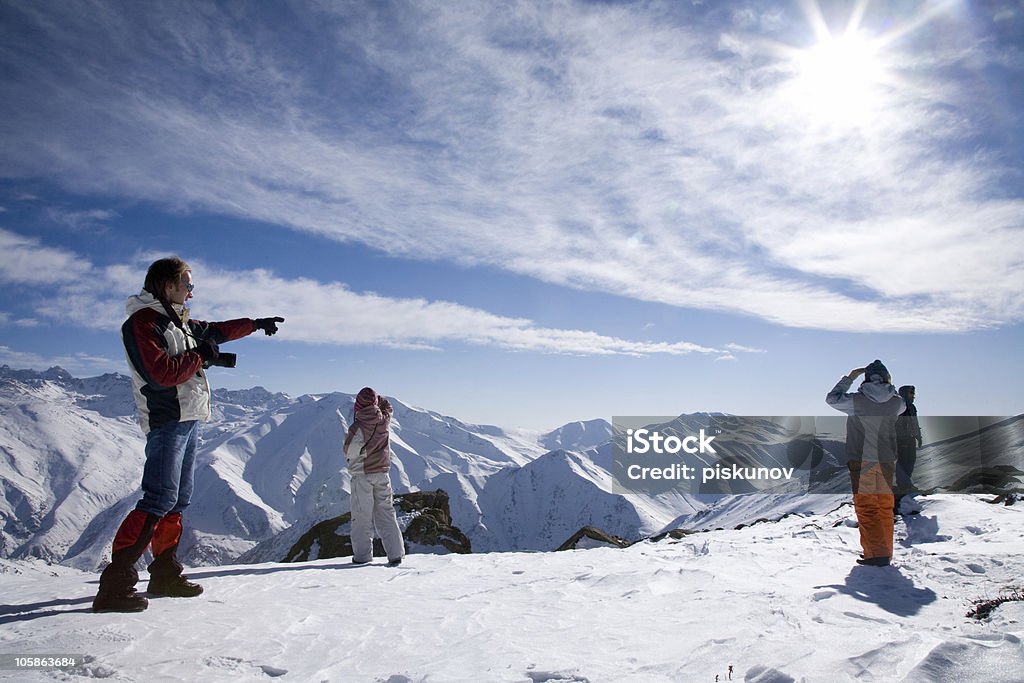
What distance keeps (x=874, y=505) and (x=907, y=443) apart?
6.75 m

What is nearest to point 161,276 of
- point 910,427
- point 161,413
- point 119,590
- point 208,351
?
point 208,351

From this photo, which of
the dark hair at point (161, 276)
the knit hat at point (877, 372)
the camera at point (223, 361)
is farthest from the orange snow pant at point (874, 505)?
the dark hair at point (161, 276)

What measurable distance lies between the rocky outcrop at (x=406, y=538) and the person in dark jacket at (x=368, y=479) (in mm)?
7344

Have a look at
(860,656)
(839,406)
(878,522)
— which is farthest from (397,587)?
(839,406)

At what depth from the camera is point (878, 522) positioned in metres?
7.32

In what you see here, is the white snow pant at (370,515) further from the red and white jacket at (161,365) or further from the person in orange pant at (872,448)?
the person in orange pant at (872,448)

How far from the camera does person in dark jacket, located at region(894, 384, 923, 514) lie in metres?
11.4

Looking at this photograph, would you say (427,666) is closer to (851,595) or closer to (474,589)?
(474,589)

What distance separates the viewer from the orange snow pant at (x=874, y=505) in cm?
725

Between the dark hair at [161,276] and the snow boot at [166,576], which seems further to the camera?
the snow boot at [166,576]

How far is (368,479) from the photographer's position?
361 inches

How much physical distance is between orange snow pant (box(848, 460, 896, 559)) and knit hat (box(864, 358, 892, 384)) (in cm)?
128

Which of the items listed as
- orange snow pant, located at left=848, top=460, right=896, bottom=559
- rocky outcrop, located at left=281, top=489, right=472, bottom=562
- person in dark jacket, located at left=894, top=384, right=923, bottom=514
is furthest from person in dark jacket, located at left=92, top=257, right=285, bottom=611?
person in dark jacket, located at left=894, top=384, right=923, bottom=514

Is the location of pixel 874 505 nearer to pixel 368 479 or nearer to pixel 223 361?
pixel 368 479
